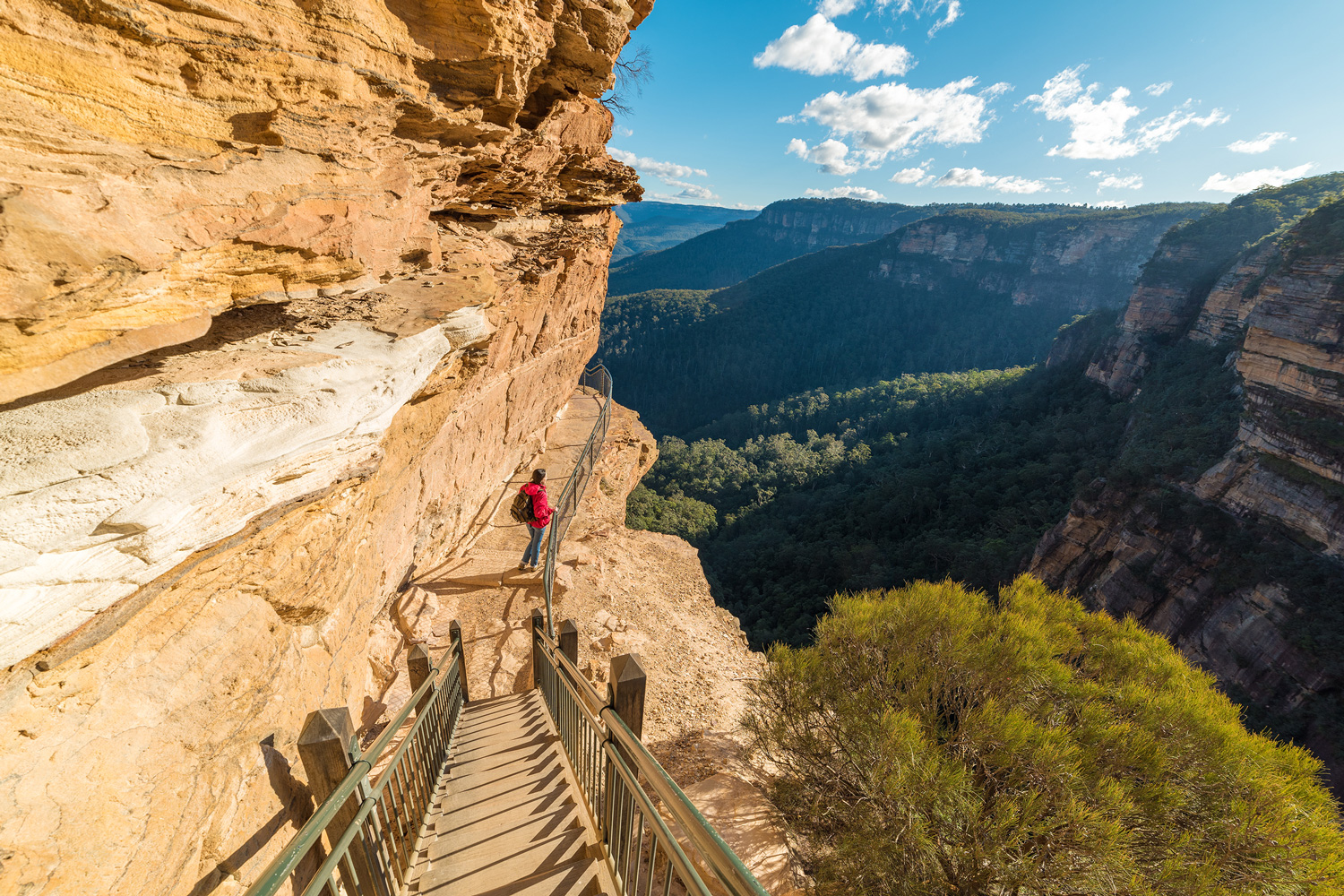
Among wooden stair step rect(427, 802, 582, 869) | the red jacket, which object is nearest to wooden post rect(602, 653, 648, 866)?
wooden stair step rect(427, 802, 582, 869)

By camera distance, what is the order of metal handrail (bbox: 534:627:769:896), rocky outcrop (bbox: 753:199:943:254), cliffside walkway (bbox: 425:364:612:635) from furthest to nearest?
1. rocky outcrop (bbox: 753:199:943:254)
2. cliffside walkway (bbox: 425:364:612:635)
3. metal handrail (bbox: 534:627:769:896)

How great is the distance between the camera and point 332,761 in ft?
5.57

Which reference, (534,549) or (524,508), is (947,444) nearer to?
(534,549)

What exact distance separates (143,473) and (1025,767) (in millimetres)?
5324

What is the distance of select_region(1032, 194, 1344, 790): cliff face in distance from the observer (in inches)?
474

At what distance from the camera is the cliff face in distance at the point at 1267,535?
39.5 feet

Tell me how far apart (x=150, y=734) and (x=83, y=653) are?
0.42 metres

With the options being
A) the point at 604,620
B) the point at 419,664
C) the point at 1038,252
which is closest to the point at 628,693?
the point at 419,664

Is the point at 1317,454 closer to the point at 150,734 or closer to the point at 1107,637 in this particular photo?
the point at 1107,637

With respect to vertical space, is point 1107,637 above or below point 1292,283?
below

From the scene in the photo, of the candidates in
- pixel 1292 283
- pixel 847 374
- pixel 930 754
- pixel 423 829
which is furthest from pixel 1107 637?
pixel 847 374

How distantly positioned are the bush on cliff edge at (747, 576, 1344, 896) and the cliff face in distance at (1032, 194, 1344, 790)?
480 inches

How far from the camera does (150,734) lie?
1.85 meters

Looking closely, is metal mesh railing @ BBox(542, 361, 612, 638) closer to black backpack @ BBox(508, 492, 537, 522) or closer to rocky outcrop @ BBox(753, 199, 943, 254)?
black backpack @ BBox(508, 492, 537, 522)
